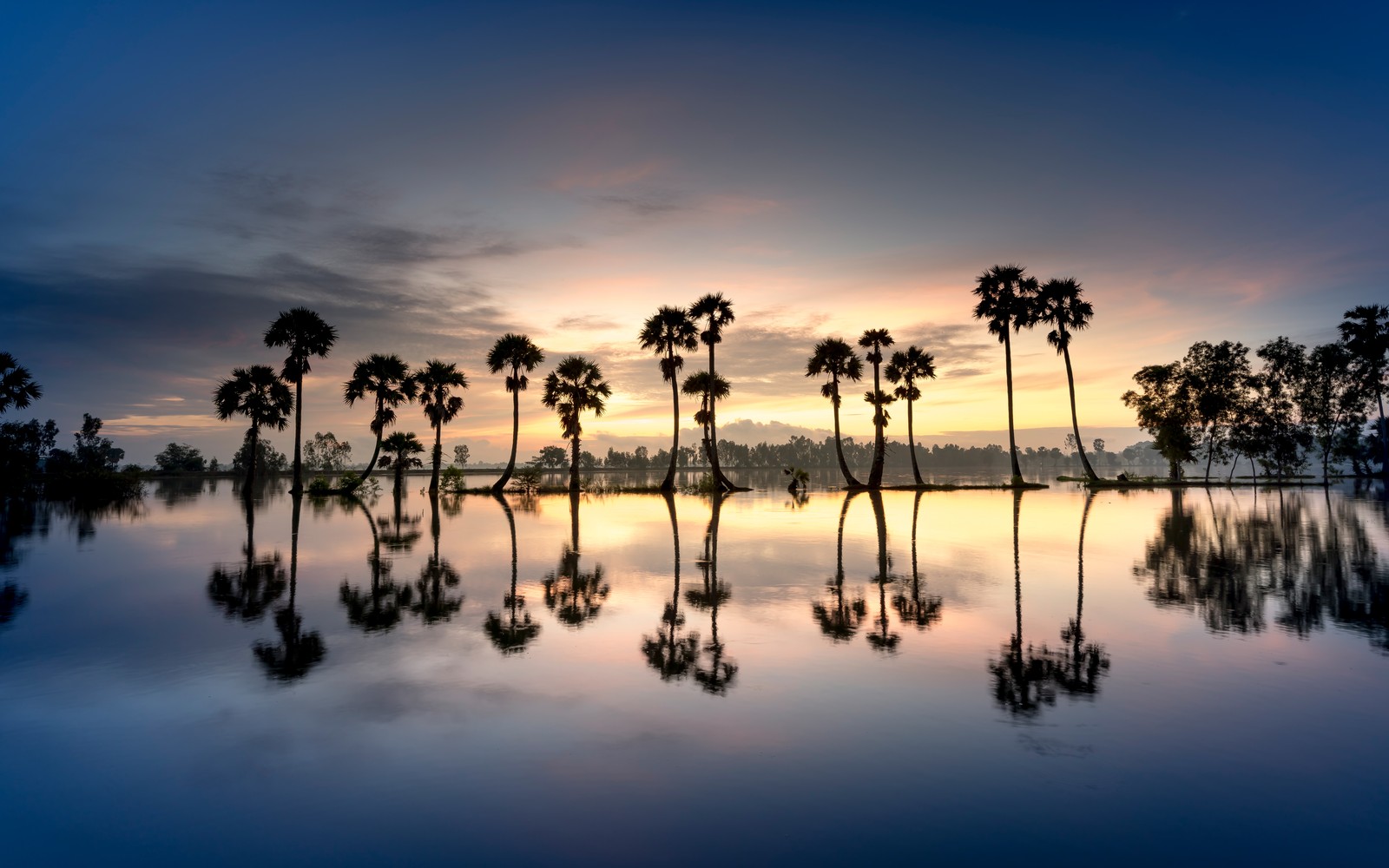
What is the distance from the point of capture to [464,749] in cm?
586

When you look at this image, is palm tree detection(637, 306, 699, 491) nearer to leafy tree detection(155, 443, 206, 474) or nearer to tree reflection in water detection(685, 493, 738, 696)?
tree reflection in water detection(685, 493, 738, 696)

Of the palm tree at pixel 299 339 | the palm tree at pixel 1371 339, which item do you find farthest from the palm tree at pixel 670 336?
the palm tree at pixel 1371 339

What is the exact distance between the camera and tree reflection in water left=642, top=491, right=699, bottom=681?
8.27m

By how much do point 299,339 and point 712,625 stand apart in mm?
54590

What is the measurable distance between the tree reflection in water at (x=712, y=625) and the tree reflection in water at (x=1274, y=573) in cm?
773

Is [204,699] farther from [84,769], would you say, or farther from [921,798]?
[921,798]

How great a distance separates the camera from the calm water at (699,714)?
14.8ft

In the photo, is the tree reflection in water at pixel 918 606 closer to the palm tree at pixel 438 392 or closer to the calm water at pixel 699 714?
the calm water at pixel 699 714

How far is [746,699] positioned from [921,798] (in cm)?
248

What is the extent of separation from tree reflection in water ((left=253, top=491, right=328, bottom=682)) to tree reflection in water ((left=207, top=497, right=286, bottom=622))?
0.66 meters

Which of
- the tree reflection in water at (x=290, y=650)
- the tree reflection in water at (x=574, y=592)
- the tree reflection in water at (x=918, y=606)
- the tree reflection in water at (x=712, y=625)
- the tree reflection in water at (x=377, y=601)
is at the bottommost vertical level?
the tree reflection in water at (x=377, y=601)

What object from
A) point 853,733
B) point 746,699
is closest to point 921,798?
point 853,733

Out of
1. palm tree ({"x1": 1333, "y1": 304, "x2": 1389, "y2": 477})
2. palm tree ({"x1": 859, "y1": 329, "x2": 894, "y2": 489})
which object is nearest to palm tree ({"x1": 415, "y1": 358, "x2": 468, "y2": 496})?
palm tree ({"x1": 859, "y1": 329, "x2": 894, "y2": 489})

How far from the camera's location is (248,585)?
14305 millimetres
